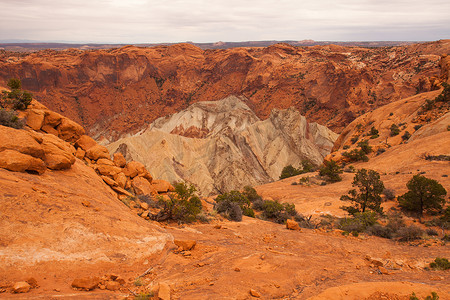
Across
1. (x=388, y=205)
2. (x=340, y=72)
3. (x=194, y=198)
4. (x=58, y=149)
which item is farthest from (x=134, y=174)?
(x=340, y=72)

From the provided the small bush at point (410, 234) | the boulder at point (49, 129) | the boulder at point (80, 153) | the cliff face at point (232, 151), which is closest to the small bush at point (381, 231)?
the small bush at point (410, 234)

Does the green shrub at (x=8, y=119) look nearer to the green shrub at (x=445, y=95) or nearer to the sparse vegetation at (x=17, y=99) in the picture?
the sparse vegetation at (x=17, y=99)

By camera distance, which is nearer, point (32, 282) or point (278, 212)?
point (32, 282)

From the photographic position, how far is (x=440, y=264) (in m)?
8.26

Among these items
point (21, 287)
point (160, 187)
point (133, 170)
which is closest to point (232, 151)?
point (160, 187)

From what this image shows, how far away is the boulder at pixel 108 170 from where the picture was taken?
13.6m

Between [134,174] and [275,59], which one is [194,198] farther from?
[275,59]

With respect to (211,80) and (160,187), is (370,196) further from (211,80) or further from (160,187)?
(211,80)

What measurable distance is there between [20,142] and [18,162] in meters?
0.80

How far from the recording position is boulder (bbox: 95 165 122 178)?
13597mm

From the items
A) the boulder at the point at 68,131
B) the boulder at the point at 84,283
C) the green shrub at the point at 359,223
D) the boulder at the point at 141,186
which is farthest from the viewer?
the boulder at the point at 141,186

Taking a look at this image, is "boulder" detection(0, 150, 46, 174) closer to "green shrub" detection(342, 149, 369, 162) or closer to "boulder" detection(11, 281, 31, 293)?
"boulder" detection(11, 281, 31, 293)

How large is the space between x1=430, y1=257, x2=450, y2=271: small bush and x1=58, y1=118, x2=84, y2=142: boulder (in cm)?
1664

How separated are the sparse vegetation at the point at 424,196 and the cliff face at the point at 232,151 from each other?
86.7 feet
